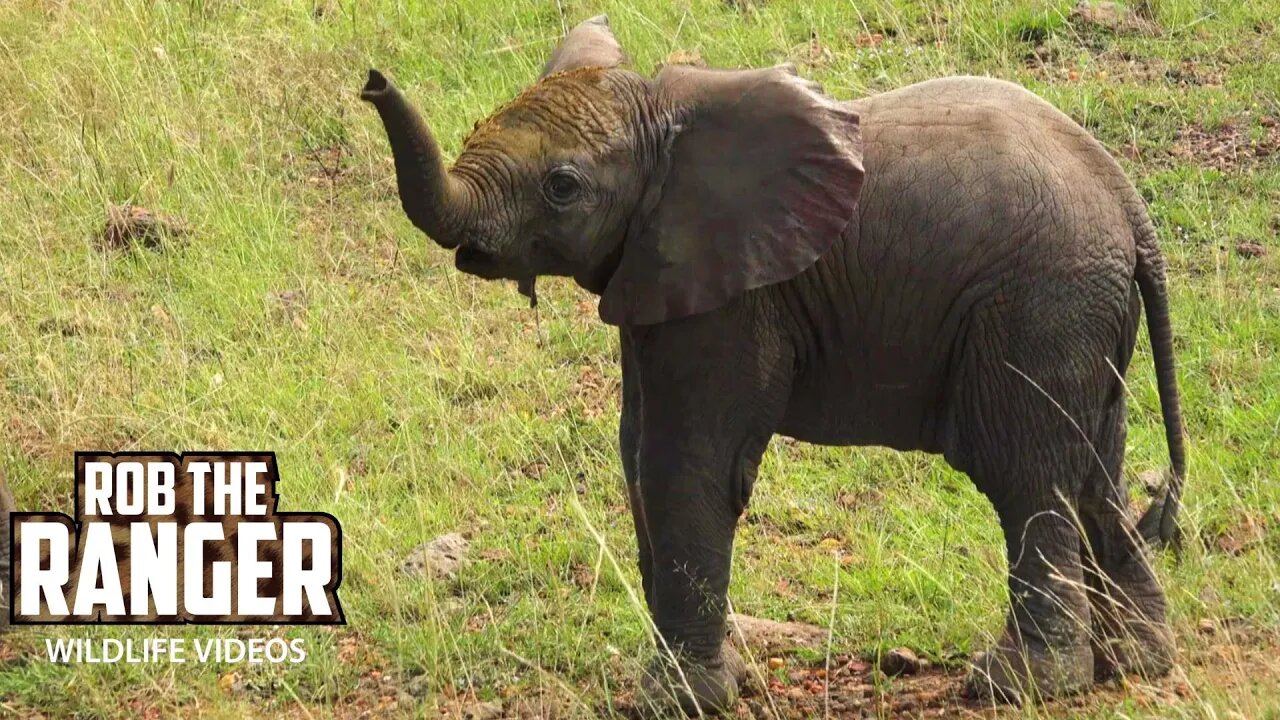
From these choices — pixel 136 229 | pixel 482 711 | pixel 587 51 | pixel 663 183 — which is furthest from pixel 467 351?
pixel 663 183

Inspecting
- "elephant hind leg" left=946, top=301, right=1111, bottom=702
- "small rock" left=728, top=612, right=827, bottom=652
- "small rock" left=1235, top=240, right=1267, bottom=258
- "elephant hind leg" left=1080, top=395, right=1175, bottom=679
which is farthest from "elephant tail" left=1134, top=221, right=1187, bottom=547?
"small rock" left=1235, top=240, right=1267, bottom=258

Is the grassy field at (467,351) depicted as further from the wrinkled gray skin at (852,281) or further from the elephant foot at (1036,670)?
the wrinkled gray skin at (852,281)

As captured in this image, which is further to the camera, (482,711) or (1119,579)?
(482,711)

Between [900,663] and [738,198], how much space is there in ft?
5.90

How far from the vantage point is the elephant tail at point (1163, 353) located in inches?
232

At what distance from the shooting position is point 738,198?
571 cm

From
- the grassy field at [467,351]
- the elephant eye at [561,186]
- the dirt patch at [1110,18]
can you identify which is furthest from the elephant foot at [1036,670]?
the dirt patch at [1110,18]

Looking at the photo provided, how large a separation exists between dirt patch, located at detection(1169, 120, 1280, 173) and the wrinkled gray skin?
4.07 metres

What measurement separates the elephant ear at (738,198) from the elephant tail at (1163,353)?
92cm

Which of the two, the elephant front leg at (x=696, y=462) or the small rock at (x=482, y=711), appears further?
the small rock at (x=482, y=711)

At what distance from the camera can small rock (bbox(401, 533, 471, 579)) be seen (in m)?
7.41

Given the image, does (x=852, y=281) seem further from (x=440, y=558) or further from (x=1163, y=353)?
(x=440, y=558)

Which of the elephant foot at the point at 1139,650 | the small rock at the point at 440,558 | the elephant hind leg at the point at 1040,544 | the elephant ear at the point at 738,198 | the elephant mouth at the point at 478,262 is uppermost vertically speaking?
the elephant ear at the point at 738,198

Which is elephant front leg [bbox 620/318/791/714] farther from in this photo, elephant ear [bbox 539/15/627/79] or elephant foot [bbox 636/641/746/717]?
elephant ear [bbox 539/15/627/79]
